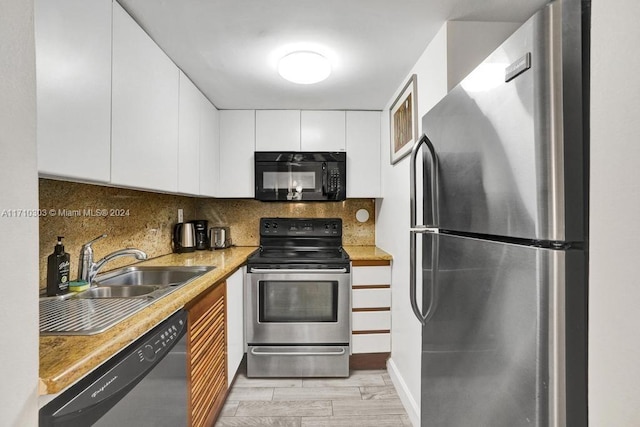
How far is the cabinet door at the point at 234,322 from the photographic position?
2.12 meters

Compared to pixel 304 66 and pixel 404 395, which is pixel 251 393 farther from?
pixel 304 66

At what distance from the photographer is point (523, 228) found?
2.35 ft

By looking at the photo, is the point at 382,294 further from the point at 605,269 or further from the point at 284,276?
the point at 605,269

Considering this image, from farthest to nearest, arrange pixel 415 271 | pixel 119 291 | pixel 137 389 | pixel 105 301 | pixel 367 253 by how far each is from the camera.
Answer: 1. pixel 367 253
2. pixel 119 291
3. pixel 105 301
4. pixel 415 271
5. pixel 137 389

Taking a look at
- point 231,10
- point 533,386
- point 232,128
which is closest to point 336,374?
point 533,386

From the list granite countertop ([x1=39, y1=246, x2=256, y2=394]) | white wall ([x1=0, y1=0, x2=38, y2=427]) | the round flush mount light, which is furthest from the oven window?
white wall ([x1=0, y1=0, x2=38, y2=427])

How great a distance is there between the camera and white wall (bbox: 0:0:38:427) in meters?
0.58

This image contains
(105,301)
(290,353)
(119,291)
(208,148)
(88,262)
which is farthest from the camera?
(208,148)

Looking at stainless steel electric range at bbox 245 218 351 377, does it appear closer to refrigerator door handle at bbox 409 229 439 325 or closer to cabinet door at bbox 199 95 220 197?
cabinet door at bbox 199 95 220 197

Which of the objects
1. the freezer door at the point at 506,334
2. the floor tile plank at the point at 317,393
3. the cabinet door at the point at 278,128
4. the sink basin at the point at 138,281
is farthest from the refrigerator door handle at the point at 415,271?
the cabinet door at the point at 278,128

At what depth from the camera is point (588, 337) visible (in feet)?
2.03

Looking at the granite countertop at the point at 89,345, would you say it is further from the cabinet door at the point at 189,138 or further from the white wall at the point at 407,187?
the white wall at the point at 407,187

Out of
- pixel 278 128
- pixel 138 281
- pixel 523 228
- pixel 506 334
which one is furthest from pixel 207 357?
pixel 278 128

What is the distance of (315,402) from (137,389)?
1.47m
